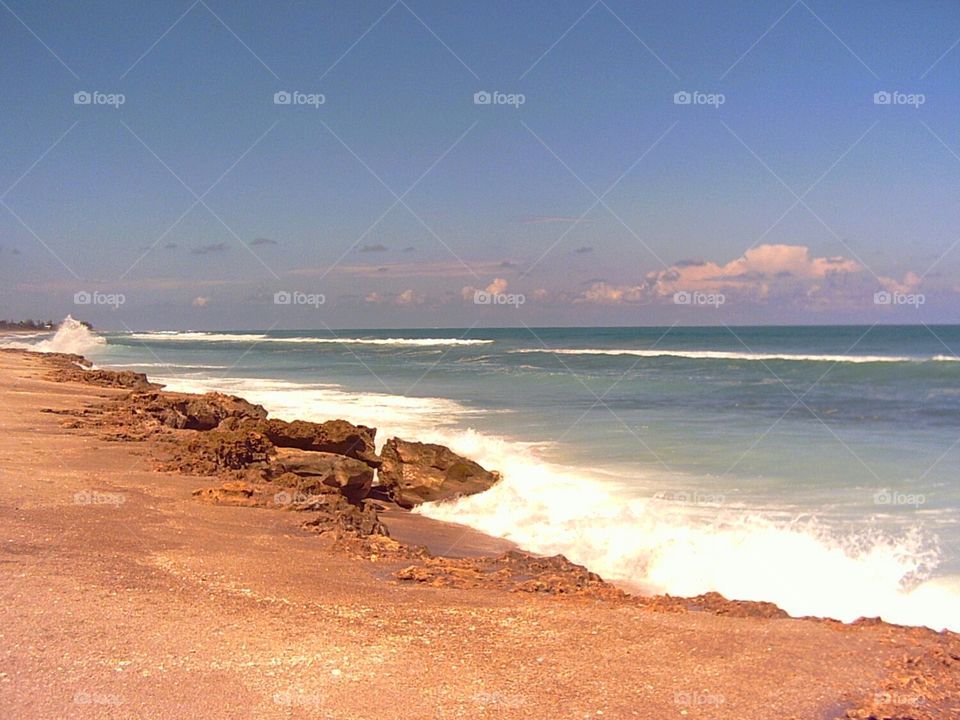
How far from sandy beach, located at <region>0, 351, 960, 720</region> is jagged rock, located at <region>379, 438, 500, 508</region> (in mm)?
3860

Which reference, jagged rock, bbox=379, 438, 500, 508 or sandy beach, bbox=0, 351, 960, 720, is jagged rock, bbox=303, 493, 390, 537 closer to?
sandy beach, bbox=0, 351, 960, 720

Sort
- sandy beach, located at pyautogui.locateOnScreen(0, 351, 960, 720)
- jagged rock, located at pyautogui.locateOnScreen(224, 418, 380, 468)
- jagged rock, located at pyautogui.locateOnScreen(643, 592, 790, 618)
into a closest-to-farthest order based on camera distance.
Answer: sandy beach, located at pyautogui.locateOnScreen(0, 351, 960, 720) < jagged rock, located at pyautogui.locateOnScreen(643, 592, 790, 618) < jagged rock, located at pyautogui.locateOnScreen(224, 418, 380, 468)

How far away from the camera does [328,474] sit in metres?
9.82

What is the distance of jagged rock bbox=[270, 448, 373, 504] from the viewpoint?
9523 mm

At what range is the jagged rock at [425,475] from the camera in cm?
1080

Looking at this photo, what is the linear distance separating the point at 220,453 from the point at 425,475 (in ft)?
9.07

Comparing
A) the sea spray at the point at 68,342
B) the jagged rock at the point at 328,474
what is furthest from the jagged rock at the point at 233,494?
the sea spray at the point at 68,342

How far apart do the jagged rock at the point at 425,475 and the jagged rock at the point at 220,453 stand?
Answer: 5.56 ft

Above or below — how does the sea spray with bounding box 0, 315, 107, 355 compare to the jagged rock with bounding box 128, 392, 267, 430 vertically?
above

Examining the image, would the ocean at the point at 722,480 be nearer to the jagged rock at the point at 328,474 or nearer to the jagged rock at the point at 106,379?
the jagged rock at the point at 328,474

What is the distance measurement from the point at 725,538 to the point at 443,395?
18.0 m

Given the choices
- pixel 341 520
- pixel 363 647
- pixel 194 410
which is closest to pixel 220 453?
pixel 341 520

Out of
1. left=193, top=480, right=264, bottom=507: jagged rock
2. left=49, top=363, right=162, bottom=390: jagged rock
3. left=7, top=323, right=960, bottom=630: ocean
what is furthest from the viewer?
left=49, top=363, right=162, bottom=390: jagged rock

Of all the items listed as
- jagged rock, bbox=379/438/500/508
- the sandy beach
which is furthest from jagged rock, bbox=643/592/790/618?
jagged rock, bbox=379/438/500/508
